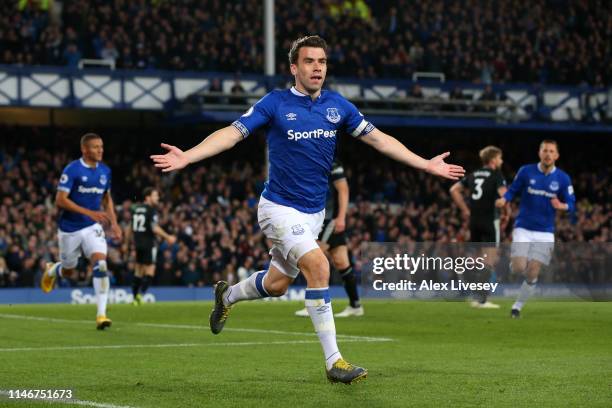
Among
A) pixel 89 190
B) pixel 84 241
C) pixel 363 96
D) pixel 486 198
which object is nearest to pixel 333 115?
pixel 89 190

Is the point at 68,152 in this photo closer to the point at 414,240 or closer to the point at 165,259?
the point at 165,259

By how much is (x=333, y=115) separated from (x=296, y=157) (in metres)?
0.43

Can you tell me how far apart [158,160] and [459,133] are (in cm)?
3505

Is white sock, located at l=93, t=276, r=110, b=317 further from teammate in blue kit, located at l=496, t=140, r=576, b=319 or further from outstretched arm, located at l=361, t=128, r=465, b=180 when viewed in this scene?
outstretched arm, located at l=361, t=128, r=465, b=180

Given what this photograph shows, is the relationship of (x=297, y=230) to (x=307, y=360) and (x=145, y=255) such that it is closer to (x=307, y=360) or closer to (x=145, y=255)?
(x=307, y=360)

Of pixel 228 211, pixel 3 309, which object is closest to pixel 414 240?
pixel 228 211

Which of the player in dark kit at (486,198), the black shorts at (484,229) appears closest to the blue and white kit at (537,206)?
the player in dark kit at (486,198)

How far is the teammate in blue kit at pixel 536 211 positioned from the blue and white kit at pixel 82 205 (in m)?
5.77

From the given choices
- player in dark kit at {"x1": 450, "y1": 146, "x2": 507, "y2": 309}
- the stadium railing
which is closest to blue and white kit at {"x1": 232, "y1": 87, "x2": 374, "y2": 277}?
player in dark kit at {"x1": 450, "y1": 146, "x2": 507, "y2": 309}

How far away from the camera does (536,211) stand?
58.7 feet

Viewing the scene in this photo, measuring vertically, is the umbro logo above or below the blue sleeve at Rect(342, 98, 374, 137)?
below

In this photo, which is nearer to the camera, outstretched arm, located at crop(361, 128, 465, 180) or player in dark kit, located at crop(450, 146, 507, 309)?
outstretched arm, located at crop(361, 128, 465, 180)

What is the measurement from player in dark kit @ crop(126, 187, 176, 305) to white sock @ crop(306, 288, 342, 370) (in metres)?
16.2

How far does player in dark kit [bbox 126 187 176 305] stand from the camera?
25.3 m
